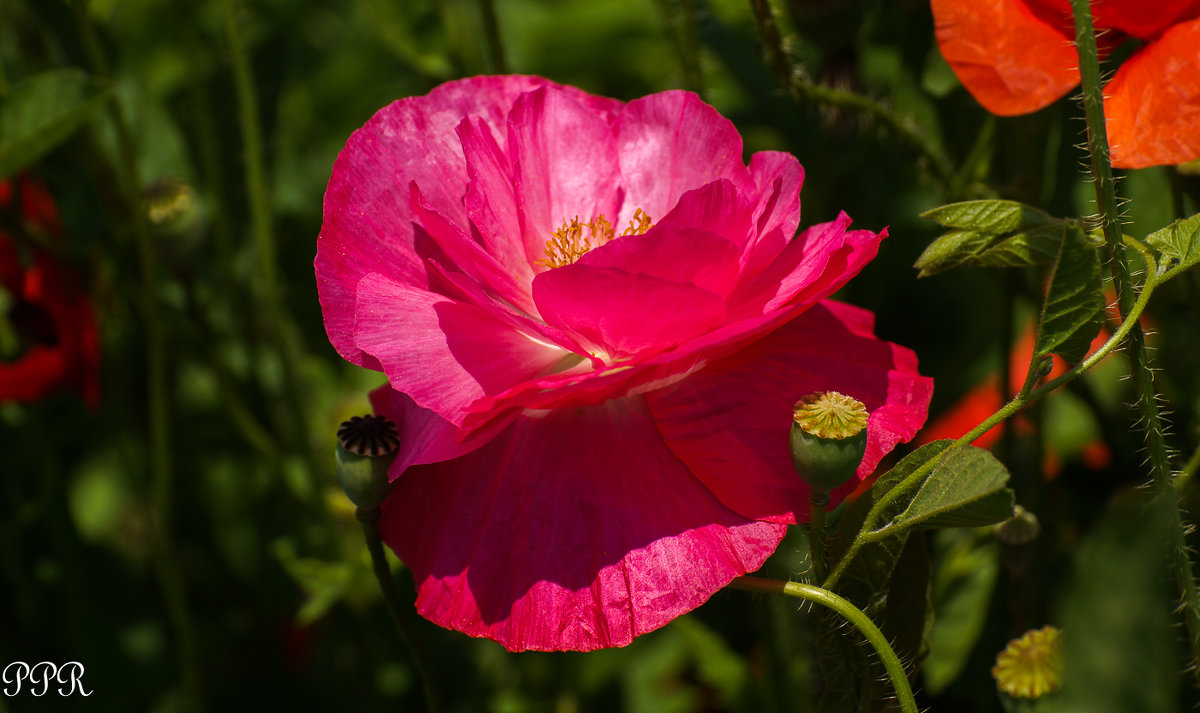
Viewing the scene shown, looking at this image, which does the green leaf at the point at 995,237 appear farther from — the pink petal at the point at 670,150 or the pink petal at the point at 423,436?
the pink petal at the point at 423,436

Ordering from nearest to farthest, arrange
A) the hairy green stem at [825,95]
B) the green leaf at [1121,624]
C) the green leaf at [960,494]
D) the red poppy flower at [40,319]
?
the green leaf at [1121,624] → the green leaf at [960,494] → the hairy green stem at [825,95] → the red poppy flower at [40,319]

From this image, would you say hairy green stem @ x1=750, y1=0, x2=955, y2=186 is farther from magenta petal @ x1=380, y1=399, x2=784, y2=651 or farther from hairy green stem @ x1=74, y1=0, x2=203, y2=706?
hairy green stem @ x1=74, y1=0, x2=203, y2=706

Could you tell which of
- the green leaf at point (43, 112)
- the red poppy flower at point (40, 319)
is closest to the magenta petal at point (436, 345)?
the green leaf at point (43, 112)

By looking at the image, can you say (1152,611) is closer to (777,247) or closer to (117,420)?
(777,247)

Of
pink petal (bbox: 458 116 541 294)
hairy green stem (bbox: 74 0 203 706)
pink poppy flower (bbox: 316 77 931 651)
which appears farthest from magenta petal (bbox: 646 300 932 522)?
hairy green stem (bbox: 74 0 203 706)

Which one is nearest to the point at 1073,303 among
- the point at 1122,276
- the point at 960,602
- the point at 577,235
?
the point at 1122,276

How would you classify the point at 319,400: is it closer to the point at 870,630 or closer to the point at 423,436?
the point at 423,436
